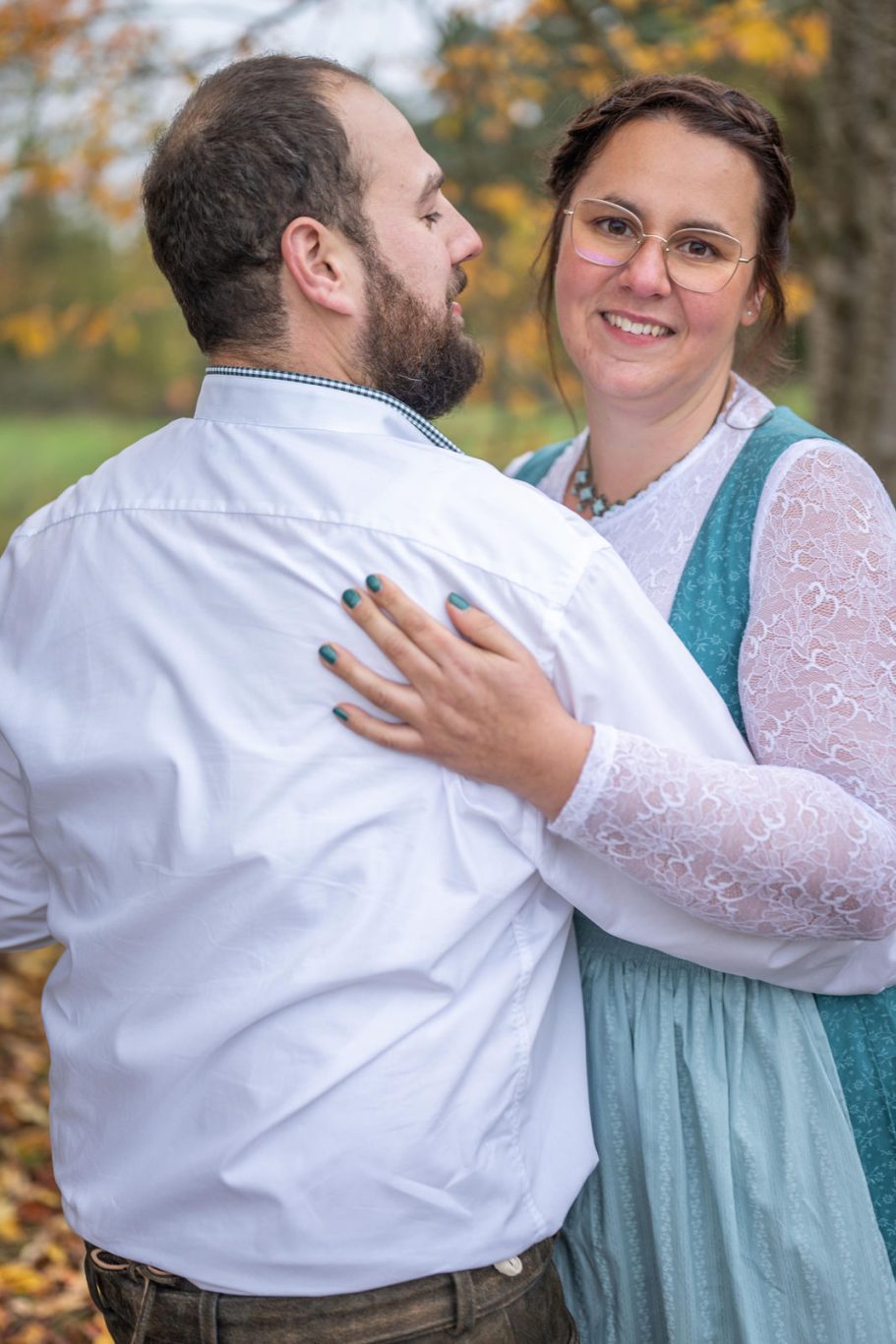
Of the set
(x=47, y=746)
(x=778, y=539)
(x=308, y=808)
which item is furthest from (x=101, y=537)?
(x=778, y=539)

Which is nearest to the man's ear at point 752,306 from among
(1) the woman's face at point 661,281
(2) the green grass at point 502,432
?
(1) the woman's face at point 661,281

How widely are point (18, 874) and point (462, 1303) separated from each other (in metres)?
0.79

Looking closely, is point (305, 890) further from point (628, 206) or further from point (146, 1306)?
point (628, 206)

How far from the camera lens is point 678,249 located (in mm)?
1975

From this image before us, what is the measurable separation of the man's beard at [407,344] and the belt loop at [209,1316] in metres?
1.05

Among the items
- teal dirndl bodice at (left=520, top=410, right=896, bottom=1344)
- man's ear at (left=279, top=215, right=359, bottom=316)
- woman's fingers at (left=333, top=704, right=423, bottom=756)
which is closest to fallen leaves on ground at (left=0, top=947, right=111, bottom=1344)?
teal dirndl bodice at (left=520, top=410, right=896, bottom=1344)

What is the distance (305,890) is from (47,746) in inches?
14.6

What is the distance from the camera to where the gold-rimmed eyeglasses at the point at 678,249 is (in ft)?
6.43

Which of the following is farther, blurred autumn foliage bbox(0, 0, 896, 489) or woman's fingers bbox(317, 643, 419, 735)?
blurred autumn foliage bbox(0, 0, 896, 489)

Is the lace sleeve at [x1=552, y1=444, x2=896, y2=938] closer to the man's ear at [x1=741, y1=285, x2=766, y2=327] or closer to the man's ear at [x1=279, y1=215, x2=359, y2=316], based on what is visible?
the man's ear at [x1=741, y1=285, x2=766, y2=327]

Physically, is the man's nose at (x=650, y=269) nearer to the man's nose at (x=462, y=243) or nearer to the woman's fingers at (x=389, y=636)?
the man's nose at (x=462, y=243)

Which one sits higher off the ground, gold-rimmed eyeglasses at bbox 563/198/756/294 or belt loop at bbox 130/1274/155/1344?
gold-rimmed eyeglasses at bbox 563/198/756/294

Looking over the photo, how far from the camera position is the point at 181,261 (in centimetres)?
166

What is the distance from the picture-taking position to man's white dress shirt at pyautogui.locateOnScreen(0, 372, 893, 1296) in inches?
56.6
